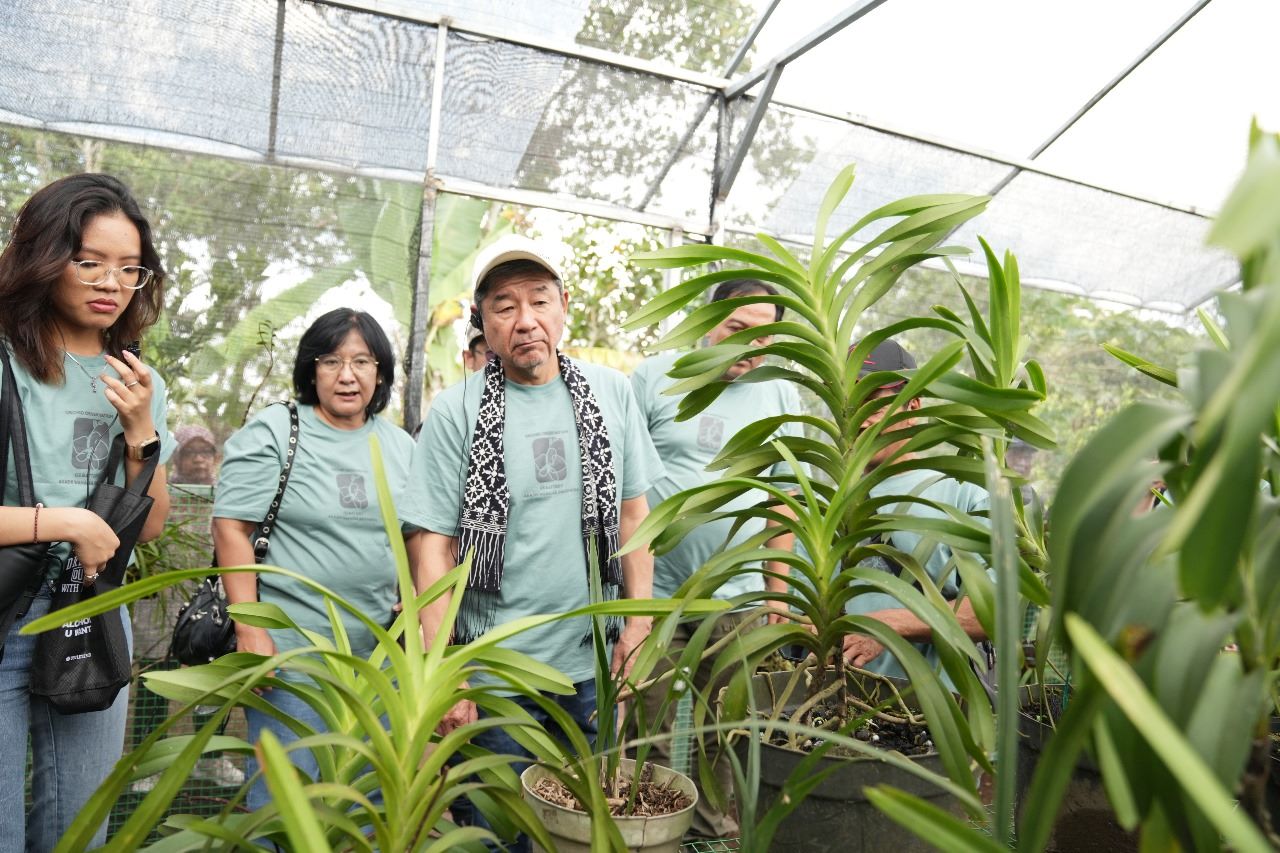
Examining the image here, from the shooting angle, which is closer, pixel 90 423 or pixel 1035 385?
pixel 1035 385

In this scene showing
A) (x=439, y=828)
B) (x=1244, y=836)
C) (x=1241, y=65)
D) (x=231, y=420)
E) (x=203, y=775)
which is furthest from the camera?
(x=1241, y=65)

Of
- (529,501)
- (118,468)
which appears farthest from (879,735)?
(118,468)

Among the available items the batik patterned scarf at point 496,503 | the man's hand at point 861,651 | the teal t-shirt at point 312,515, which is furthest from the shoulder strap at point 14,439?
the man's hand at point 861,651

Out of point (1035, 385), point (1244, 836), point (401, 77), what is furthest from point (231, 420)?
point (1244, 836)

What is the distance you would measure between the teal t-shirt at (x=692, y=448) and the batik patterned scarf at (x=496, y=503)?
22.9 inches

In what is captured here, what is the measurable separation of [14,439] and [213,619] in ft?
2.37

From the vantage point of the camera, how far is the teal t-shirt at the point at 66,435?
66.7 inches

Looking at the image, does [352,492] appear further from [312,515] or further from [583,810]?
[583,810]

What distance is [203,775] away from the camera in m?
2.86

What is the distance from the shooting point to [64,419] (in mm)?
1743

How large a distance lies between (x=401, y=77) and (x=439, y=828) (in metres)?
2.94

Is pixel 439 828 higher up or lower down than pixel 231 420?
lower down

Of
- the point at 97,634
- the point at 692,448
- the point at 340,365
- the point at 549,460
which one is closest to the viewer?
the point at 97,634

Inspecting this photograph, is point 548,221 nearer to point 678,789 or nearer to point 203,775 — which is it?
point 203,775
